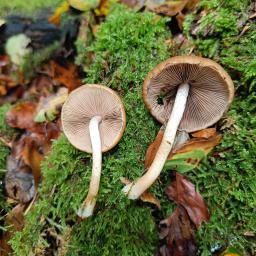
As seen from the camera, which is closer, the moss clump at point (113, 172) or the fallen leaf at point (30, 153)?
the moss clump at point (113, 172)

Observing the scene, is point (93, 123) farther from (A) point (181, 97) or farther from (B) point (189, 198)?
(B) point (189, 198)

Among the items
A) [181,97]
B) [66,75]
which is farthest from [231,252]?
[66,75]

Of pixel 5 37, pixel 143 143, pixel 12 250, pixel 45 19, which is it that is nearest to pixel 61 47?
pixel 45 19

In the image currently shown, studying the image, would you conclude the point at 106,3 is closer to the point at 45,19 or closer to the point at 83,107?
the point at 45,19

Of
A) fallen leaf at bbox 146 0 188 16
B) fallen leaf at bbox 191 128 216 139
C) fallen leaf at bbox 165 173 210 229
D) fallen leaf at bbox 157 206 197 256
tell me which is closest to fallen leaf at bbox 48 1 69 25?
fallen leaf at bbox 146 0 188 16

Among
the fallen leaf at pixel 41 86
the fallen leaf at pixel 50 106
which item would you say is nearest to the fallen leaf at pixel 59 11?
the fallen leaf at pixel 41 86

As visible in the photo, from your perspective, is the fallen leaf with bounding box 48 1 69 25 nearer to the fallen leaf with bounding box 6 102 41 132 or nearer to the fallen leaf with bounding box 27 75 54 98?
the fallen leaf with bounding box 27 75 54 98

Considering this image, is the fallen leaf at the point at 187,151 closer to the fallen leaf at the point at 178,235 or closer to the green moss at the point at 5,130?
the fallen leaf at the point at 178,235
